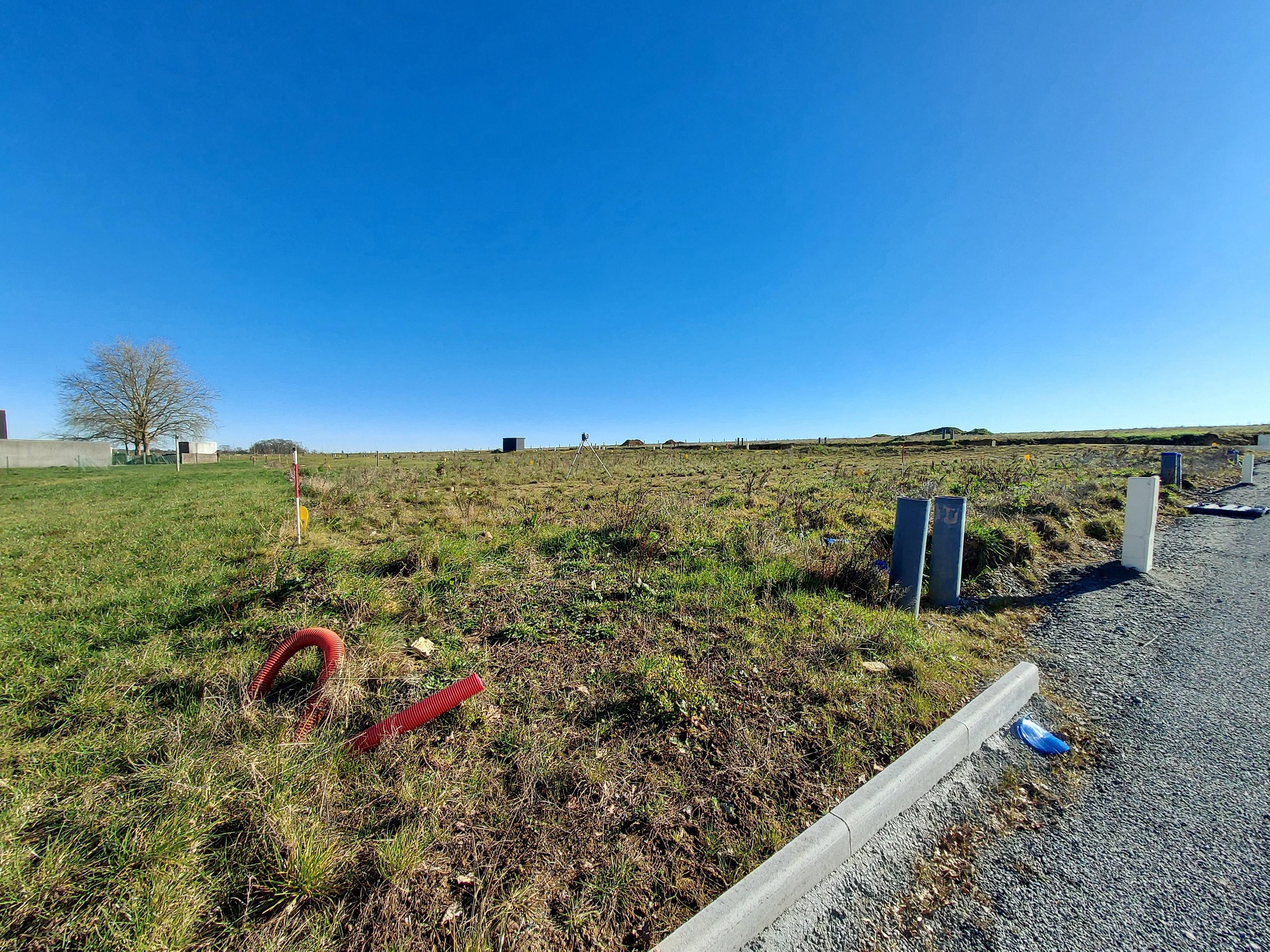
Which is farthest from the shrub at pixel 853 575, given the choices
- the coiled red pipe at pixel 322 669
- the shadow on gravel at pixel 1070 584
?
the coiled red pipe at pixel 322 669

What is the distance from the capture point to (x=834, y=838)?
2236 millimetres

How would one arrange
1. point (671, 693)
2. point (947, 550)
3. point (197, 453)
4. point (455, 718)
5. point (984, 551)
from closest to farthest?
point (455, 718)
point (671, 693)
point (947, 550)
point (984, 551)
point (197, 453)

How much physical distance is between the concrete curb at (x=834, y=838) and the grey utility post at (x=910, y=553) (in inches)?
68.7

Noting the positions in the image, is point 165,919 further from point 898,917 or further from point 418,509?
point 418,509

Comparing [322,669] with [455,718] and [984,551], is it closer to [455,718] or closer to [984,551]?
[455,718]

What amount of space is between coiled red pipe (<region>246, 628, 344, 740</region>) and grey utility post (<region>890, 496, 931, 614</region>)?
5.16 meters

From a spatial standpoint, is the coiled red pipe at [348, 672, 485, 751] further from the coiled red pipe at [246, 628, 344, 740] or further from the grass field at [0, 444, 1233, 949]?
the coiled red pipe at [246, 628, 344, 740]

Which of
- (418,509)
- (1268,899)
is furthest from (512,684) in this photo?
(418,509)

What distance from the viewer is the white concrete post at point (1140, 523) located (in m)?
6.14

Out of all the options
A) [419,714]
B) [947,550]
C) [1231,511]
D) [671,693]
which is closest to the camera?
[419,714]

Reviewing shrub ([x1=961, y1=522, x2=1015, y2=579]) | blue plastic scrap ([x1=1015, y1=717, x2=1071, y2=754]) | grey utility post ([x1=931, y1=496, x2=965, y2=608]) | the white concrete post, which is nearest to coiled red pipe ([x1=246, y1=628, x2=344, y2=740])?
blue plastic scrap ([x1=1015, y1=717, x2=1071, y2=754])

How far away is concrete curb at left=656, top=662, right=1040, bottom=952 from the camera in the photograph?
185 cm

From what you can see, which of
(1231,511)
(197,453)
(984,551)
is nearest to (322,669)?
(984,551)

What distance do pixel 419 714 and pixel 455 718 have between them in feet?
0.92
